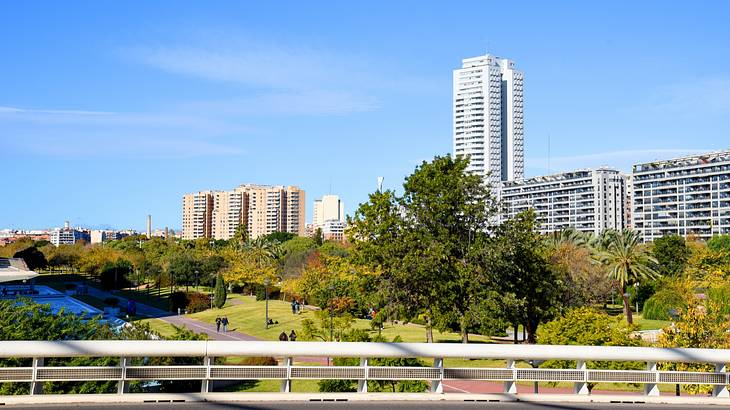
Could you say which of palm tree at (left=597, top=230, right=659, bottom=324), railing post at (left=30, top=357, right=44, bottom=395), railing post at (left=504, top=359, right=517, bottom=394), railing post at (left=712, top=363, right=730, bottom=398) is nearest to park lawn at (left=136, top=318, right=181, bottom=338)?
palm tree at (left=597, top=230, right=659, bottom=324)

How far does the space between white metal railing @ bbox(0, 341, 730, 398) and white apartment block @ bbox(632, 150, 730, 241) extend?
16465 cm

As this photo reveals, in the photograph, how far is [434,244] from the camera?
38.0m

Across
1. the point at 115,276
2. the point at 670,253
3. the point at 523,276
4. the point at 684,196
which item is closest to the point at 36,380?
the point at 523,276

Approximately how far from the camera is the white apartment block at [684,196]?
162500 mm

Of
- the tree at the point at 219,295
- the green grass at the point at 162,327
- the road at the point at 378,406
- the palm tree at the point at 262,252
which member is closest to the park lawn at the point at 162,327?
the green grass at the point at 162,327

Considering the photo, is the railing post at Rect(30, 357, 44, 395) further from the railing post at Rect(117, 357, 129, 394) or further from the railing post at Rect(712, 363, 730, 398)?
the railing post at Rect(712, 363, 730, 398)

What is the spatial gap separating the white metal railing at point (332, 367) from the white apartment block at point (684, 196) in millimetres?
164654

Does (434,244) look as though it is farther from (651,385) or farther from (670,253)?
(670,253)

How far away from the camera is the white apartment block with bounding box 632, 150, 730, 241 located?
162m

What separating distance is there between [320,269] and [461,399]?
226 feet

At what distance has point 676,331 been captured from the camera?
84.4 ft

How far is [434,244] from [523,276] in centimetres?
615

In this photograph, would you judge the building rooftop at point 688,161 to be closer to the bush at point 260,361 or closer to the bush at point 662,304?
the bush at point 662,304

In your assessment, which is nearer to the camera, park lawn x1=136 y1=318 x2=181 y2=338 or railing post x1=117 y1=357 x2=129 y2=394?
railing post x1=117 y1=357 x2=129 y2=394
